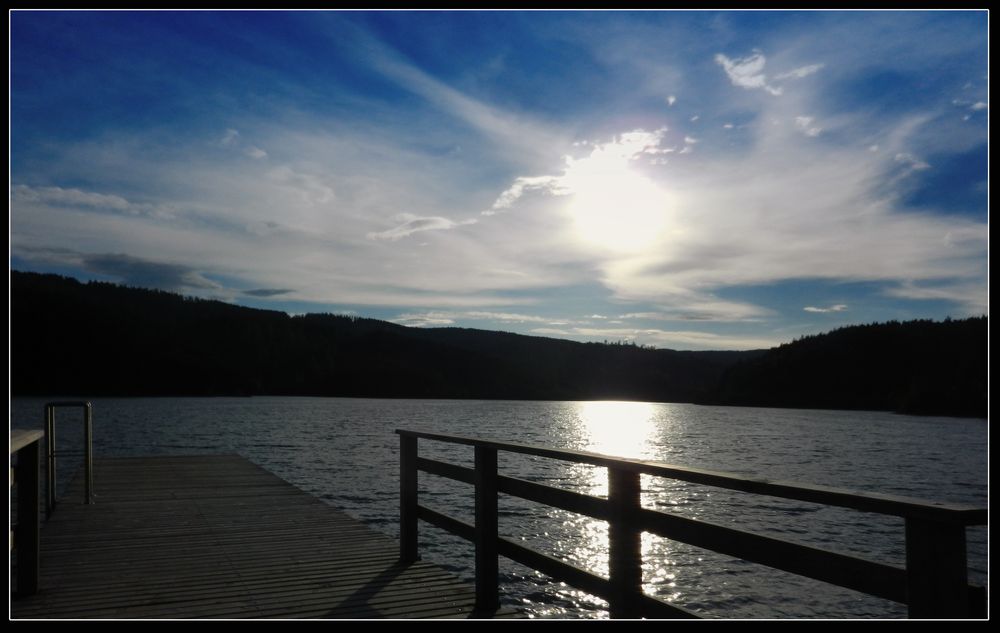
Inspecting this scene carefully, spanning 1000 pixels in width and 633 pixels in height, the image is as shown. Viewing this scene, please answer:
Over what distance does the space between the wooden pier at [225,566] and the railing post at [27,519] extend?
122mm

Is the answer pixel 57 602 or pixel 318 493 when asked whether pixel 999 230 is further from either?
pixel 318 493

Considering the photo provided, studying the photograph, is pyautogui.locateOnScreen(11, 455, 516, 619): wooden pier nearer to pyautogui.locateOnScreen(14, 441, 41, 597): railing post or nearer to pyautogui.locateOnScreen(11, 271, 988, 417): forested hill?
pyautogui.locateOnScreen(14, 441, 41, 597): railing post

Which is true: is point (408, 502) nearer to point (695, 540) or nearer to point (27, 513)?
point (27, 513)

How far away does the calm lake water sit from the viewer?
11.5 meters

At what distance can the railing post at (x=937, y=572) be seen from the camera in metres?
2.16

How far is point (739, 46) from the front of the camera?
22.1ft

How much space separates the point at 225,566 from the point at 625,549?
349cm

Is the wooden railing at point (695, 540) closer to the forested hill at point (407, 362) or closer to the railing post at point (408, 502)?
the railing post at point (408, 502)

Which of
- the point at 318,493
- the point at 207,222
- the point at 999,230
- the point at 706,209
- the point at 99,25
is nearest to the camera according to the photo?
the point at 999,230

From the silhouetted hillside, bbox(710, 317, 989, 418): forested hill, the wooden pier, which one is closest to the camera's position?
the wooden pier

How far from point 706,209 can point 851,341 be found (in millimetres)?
97466

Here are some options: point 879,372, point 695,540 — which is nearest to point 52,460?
point 695,540

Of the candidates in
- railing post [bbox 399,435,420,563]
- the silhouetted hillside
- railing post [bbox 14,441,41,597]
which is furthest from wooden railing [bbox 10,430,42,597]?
the silhouetted hillside
